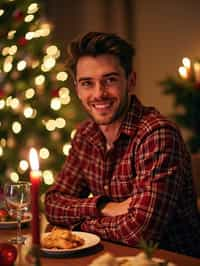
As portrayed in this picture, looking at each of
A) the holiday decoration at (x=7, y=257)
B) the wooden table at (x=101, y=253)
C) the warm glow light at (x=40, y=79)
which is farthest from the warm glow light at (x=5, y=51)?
the holiday decoration at (x=7, y=257)

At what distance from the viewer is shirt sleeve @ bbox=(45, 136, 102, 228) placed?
1.93 metres

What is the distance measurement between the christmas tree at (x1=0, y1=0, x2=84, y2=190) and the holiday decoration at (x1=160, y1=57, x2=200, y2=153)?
98 cm

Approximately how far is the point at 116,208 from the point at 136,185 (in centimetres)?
10

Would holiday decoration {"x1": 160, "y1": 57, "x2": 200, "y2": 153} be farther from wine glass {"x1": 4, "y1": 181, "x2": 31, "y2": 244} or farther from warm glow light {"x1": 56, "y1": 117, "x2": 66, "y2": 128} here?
wine glass {"x1": 4, "y1": 181, "x2": 31, "y2": 244}

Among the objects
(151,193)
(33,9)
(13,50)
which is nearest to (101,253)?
Answer: (151,193)

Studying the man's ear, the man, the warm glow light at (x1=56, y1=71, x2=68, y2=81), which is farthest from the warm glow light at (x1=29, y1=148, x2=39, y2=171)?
the warm glow light at (x1=56, y1=71, x2=68, y2=81)

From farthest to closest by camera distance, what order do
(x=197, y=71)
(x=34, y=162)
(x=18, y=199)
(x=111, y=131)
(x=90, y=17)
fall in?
(x=90, y=17) → (x=197, y=71) → (x=111, y=131) → (x=18, y=199) → (x=34, y=162)

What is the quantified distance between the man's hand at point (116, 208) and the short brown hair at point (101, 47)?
53cm

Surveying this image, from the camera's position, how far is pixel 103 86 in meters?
2.10

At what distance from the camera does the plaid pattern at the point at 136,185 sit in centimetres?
180

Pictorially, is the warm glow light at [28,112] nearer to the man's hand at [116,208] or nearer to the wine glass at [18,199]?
the man's hand at [116,208]

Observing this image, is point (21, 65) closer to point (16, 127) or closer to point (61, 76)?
point (61, 76)

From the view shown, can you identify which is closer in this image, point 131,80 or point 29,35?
point 131,80

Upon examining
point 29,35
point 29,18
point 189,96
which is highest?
point 29,18
